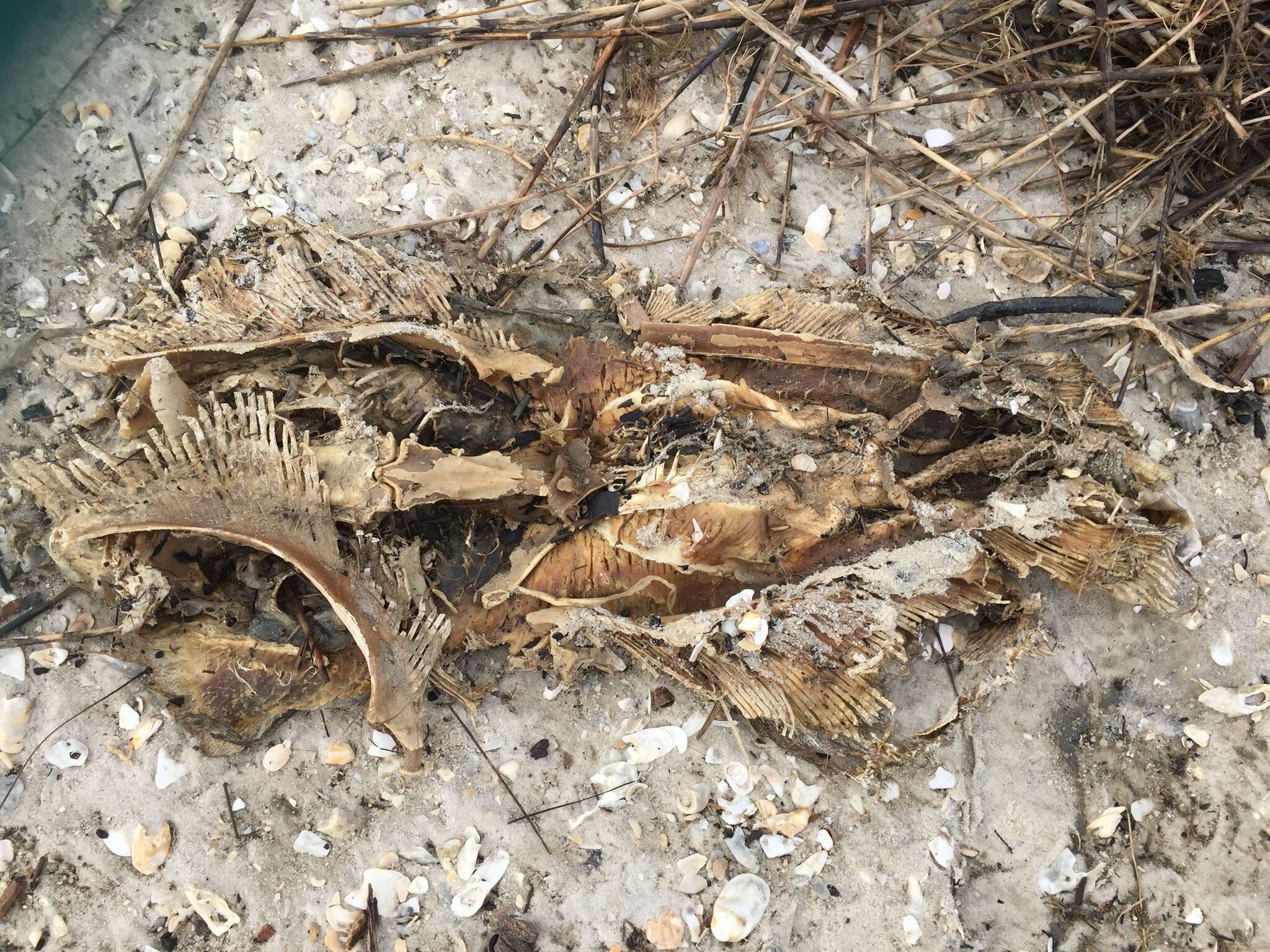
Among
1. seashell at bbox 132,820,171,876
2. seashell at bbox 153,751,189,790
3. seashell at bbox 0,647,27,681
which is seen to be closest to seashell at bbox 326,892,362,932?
seashell at bbox 132,820,171,876

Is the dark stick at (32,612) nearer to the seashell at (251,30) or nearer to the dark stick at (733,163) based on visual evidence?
the seashell at (251,30)

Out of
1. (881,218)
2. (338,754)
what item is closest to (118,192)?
(338,754)

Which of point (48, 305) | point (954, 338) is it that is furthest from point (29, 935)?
point (954, 338)

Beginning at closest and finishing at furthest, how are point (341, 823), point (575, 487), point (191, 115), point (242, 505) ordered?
1. point (242, 505)
2. point (575, 487)
3. point (341, 823)
4. point (191, 115)

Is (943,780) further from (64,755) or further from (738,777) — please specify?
(64,755)

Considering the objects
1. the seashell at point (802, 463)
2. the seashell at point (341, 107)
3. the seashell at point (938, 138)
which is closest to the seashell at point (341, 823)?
the seashell at point (802, 463)

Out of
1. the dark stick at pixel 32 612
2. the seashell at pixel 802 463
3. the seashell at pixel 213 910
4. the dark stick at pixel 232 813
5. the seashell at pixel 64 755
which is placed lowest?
the seashell at pixel 213 910

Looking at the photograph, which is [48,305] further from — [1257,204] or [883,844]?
[1257,204]
